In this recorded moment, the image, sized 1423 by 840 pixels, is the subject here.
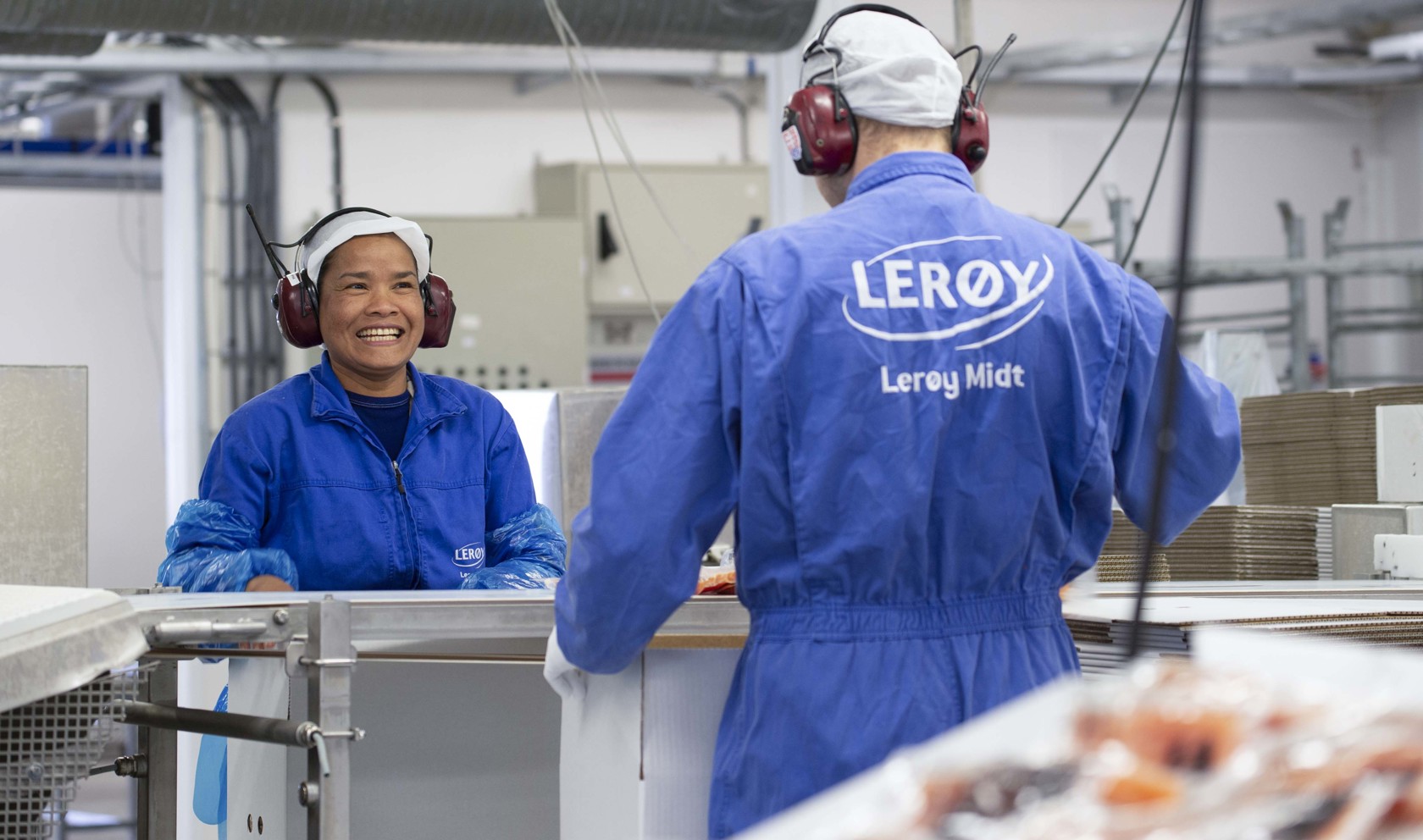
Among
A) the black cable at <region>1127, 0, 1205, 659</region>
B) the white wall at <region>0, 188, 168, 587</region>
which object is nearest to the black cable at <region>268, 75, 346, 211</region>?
the white wall at <region>0, 188, 168, 587</region>

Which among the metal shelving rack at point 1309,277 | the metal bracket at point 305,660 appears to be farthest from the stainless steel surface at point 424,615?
the metal shelving rack at point 1309,277

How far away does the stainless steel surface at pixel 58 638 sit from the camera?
4.00ft

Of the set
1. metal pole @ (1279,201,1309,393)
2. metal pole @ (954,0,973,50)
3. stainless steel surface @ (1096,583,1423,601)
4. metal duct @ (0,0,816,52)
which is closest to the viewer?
stainless steel surface @ (1096,583,1423,601)

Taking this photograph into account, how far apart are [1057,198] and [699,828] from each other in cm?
554

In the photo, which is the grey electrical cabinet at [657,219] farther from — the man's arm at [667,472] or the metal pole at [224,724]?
the man's arm at [667,472]

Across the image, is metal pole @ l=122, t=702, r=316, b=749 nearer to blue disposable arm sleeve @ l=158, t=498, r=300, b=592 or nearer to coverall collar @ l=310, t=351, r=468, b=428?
blue disposable arm sleeve @ l=158, t=498, r=300, b=592

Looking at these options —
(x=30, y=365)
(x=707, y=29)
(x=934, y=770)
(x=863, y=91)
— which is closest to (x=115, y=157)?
(x=707, y=29)

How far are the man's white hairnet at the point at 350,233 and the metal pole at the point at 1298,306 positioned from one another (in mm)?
4200

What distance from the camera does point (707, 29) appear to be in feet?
11.1

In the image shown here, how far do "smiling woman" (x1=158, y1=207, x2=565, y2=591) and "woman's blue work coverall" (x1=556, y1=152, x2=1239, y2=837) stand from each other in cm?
66

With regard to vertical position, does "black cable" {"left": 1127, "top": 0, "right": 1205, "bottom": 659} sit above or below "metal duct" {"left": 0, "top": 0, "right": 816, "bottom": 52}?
below

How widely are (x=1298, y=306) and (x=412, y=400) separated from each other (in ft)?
14.3

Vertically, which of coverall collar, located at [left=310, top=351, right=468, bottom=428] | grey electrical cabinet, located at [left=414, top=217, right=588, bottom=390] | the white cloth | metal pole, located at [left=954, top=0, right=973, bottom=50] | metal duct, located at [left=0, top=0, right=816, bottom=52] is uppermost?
metal duct, located at [left=0, top=0, right=816, bottom=52]

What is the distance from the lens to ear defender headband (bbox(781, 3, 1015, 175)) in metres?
1.36
